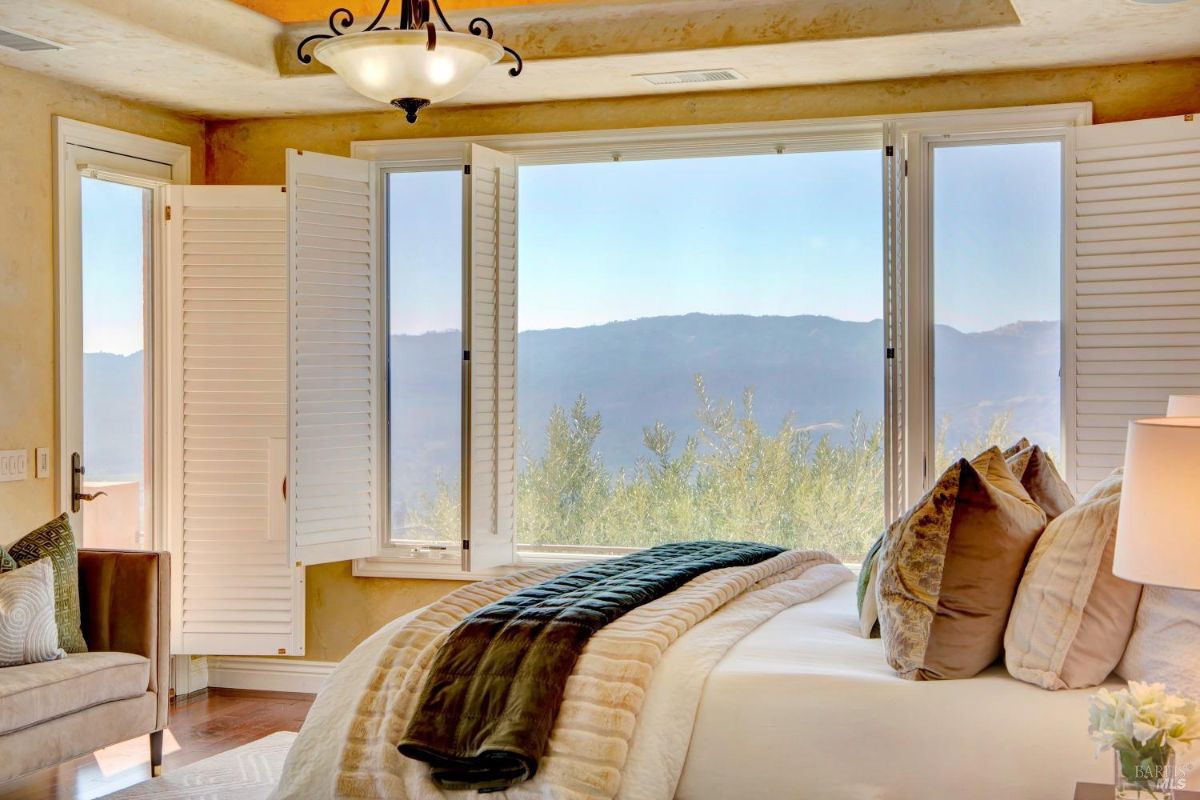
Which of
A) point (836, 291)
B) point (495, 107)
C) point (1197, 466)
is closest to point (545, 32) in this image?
point (495, 107)

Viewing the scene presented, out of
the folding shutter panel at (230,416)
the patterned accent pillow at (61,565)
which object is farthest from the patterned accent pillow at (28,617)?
the folding shutter panel at (230,416)

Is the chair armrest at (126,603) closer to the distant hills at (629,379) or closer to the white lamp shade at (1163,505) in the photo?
the distant hills at (629,379)

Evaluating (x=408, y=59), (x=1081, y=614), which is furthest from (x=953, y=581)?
(x=408, y=59)

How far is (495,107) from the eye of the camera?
5.32 meters

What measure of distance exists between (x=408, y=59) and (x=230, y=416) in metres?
2.84

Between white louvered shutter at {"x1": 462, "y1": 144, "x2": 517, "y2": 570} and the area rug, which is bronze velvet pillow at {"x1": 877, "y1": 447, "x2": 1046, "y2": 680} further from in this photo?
white louvered shutter at {"x1": 462, "y1": 144, "x2": 517, "y2": 570}

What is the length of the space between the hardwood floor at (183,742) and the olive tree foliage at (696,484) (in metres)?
1.04

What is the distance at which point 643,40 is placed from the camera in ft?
14.5

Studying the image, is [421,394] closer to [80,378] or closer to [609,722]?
[80,378]

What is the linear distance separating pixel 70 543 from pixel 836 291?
3208 millimetres

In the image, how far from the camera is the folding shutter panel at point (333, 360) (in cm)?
508

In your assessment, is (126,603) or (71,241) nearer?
(126,603)

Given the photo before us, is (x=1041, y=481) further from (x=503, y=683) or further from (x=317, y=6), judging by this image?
(x=317, y=6)

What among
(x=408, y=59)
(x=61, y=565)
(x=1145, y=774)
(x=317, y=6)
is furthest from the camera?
(x=317, y=6)
